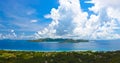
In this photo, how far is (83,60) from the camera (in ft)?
220

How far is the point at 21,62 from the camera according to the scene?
66812 mm

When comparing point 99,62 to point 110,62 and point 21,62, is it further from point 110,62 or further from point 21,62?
point 21,62

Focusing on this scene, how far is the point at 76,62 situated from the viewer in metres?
Answer: 63.2

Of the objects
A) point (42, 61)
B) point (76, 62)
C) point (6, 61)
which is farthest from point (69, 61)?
point (6, 61)

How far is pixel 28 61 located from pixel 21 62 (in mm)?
1841

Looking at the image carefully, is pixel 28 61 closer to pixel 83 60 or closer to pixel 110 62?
pixel 83 60

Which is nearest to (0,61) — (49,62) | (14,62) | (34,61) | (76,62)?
(14,62)

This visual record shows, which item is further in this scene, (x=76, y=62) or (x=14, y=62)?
(x=14, y=62)

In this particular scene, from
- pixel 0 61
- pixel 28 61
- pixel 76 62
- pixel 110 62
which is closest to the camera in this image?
pixel 110 62

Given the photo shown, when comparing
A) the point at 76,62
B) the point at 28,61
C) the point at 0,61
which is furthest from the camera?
the point at 0,61

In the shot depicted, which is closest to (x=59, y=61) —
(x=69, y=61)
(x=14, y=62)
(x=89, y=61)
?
(x=69, y=61)

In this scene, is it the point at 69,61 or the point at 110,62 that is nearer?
the point at 110,62

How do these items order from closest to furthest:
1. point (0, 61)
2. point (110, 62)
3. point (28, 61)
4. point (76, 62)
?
point (110, 62), point (76, 62), point (28, 61), point (0, 61)

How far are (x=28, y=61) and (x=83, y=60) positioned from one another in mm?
13601
